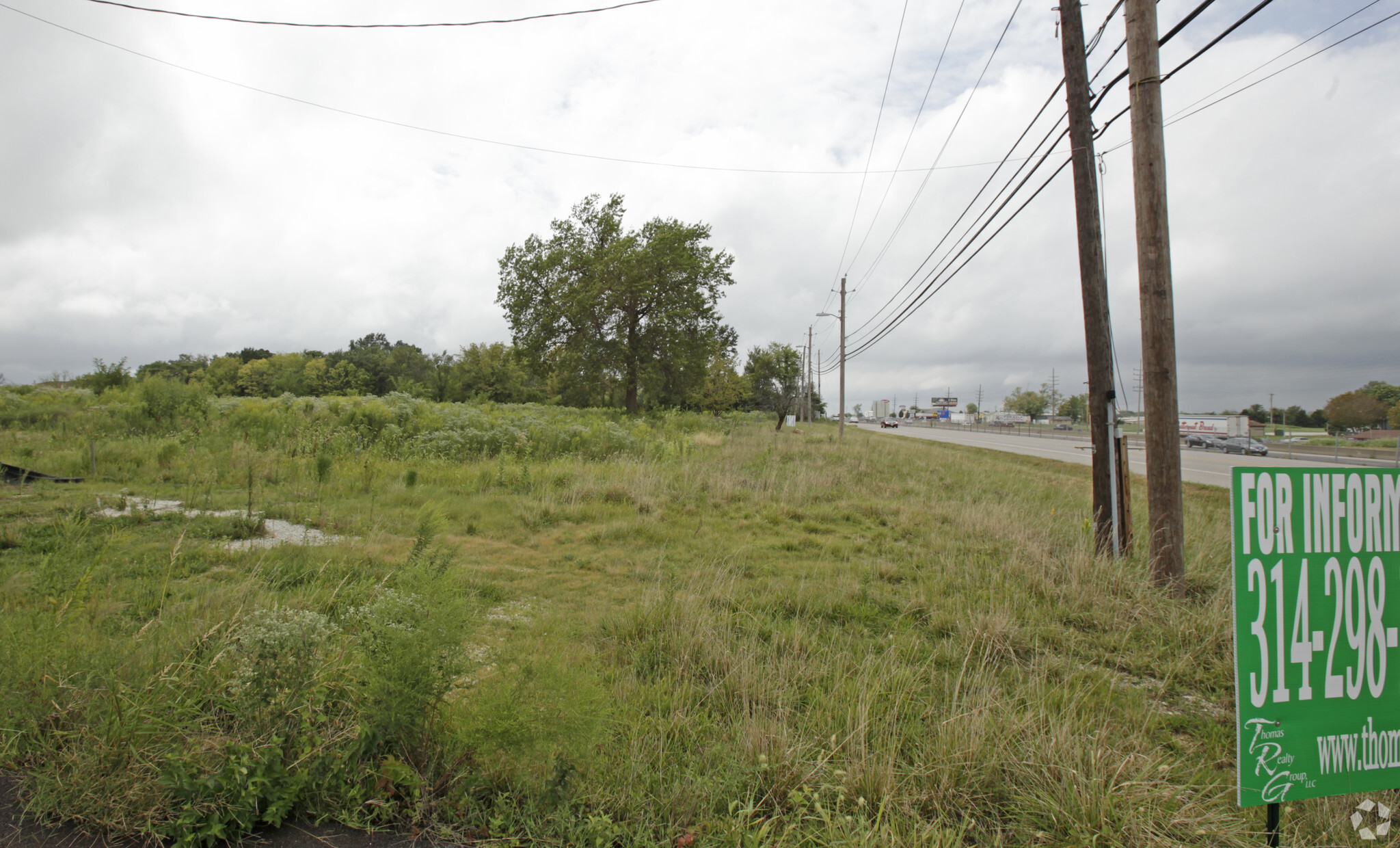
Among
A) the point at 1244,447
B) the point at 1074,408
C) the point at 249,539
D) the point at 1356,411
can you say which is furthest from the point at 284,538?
the point at 1074,408

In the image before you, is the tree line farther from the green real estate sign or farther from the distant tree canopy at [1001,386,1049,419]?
the distant tree canopy at [1001,386,1049,419]

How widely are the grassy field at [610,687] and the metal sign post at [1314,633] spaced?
0.33 meters

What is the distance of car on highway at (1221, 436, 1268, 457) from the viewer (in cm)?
3209

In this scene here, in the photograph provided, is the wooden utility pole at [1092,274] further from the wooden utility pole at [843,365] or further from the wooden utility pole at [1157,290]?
the wooden utility pole at [843,365]

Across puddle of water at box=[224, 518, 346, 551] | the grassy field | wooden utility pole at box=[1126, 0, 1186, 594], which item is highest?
wooden utility pole at box=[1126, 0, 1186, 594]

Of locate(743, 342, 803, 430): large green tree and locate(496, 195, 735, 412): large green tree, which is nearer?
locate(496, 195, 735, 412): large green tree

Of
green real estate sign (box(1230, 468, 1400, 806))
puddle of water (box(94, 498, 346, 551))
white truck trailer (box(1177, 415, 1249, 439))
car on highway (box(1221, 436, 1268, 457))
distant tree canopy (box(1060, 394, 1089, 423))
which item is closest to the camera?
green real estate sign (box(1230, 468, 1400, 806))

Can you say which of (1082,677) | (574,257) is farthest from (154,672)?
(574,257)

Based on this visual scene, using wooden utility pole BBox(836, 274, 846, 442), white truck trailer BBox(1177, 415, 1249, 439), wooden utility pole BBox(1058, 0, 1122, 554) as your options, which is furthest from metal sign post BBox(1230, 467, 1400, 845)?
white truck trailer BBox(1177, 415, 1249, 439)

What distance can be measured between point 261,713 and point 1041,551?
23.0 feet

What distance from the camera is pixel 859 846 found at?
2.22 meters

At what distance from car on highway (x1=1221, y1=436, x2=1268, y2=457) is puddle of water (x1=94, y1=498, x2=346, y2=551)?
3947 cm

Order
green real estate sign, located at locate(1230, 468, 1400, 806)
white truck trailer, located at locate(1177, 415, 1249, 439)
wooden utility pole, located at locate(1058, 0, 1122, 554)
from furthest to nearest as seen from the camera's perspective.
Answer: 1. white truck trailer, located at locate(1177, 415, 1249, 439)
2. wooden utility pole, located at locate(1058, 0, 1122, 554)
3. green real estate sign, located at locate(1230, 468, 1400, 806)

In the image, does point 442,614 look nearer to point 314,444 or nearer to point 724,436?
point 314,444
